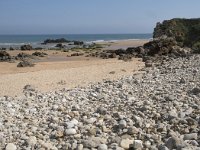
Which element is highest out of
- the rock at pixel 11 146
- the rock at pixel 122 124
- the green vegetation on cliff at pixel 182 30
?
the green vegetation on cliff at pixel 182 30

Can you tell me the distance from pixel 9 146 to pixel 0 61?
29677 millimetres

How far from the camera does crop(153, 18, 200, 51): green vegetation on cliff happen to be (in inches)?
1560

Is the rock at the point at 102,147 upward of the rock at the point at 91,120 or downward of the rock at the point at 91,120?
downward

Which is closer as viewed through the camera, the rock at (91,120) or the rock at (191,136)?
the rock at (191,136)

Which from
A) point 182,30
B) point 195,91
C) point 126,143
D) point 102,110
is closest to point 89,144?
point 126,143

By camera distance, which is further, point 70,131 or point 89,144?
point 70,131

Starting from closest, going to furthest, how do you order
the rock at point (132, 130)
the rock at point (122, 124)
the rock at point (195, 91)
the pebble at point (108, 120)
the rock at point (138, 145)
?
the rock at point (138, 145)
the pebble at point (108, 120)
the rock at point (132, 130)
the rock at point (122, 124)
the rock at point (195, 91)

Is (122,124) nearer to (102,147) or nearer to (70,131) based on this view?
(70,131)

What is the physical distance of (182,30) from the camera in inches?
1629

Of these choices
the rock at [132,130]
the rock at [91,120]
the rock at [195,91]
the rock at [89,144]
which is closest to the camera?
the rock at [89,144]

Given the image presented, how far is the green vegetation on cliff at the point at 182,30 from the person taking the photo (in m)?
39.6

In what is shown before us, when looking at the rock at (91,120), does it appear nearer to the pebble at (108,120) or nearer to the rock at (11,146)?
the pebble at (108,120)

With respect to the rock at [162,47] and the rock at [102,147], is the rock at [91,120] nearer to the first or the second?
the rock at [102,147]

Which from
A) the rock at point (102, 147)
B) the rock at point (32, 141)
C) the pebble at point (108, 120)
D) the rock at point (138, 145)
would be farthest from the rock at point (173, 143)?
the rock at point (32, 141)
